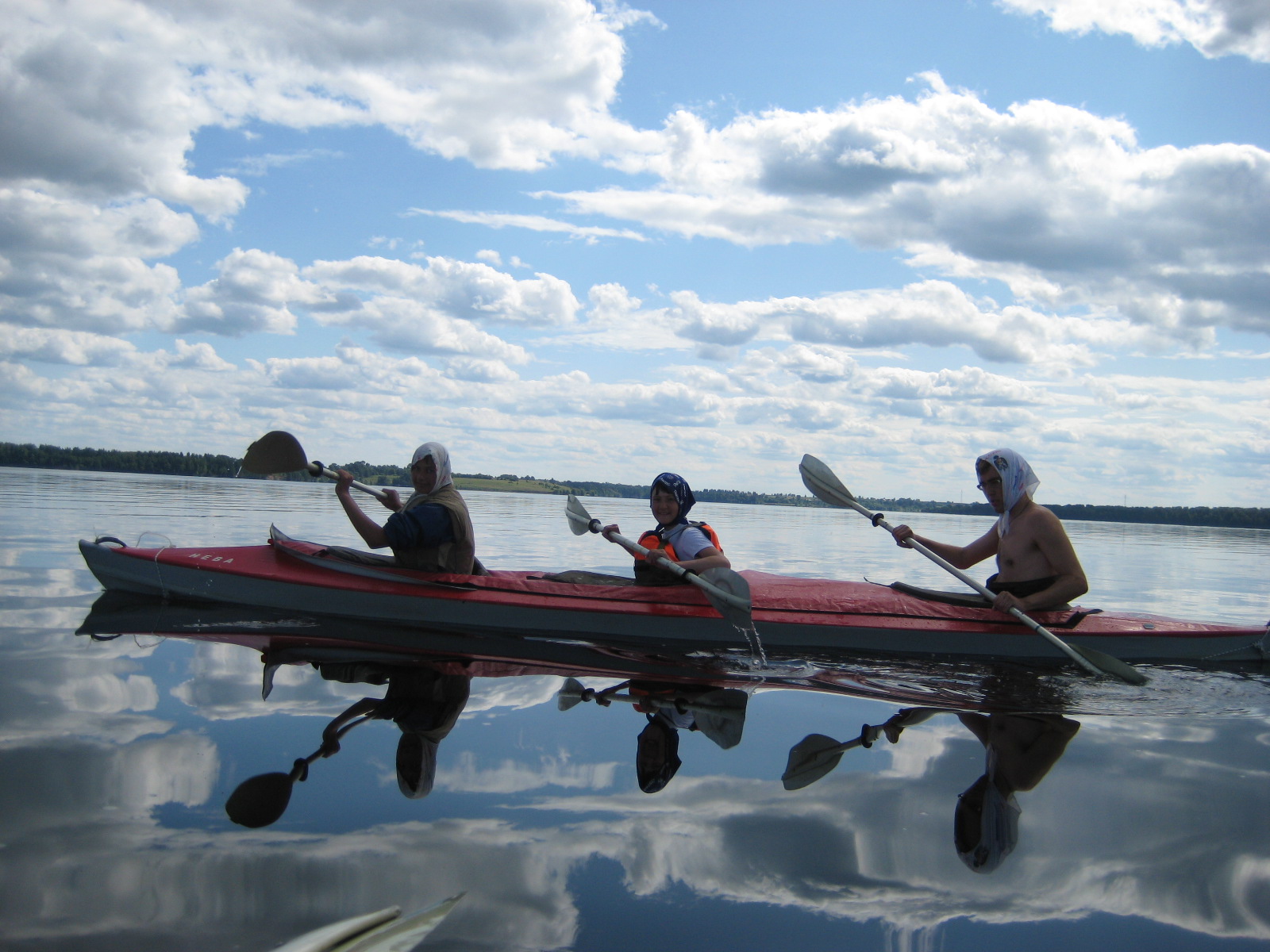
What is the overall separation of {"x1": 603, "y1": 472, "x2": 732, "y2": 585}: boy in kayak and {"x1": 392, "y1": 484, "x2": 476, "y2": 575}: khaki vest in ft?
4.07

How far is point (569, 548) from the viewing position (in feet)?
57.1

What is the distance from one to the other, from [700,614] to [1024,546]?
2.79 m

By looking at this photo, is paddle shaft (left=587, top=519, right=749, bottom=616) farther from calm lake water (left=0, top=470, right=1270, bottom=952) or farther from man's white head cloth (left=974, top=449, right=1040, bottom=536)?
man's white head cloth (left=974, top=449, right=1040, bottom=536)

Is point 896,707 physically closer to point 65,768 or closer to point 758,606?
point 758,606

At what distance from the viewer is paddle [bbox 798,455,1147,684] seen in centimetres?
620

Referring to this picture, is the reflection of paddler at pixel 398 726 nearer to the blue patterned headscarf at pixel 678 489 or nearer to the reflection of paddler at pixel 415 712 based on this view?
the reflection of paddler at pixel 415 712

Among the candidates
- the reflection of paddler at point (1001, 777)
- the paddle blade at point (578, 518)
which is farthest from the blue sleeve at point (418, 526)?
the reflection of paddler at point (1001, 777)

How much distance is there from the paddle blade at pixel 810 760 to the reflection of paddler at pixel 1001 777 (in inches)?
23.6

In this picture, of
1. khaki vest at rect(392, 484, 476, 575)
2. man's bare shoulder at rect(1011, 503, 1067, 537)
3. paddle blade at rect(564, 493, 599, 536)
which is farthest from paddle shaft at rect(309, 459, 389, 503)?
man's bare shoulder at rect(1011, 503, 1067, 537)

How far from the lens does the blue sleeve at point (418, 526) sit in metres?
6.80

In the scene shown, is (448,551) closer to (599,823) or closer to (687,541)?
(687,541)

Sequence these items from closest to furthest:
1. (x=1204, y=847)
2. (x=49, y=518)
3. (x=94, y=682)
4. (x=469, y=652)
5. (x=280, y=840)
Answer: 1. (x=280, y=840)
2. (x=1204, y=847)
3. (x=94, y=682)
4. (x=469, y=652)
5. (x=49, y=518)

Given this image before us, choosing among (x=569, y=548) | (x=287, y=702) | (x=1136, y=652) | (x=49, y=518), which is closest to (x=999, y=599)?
(x=1136, y=652)

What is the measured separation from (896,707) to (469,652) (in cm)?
300
